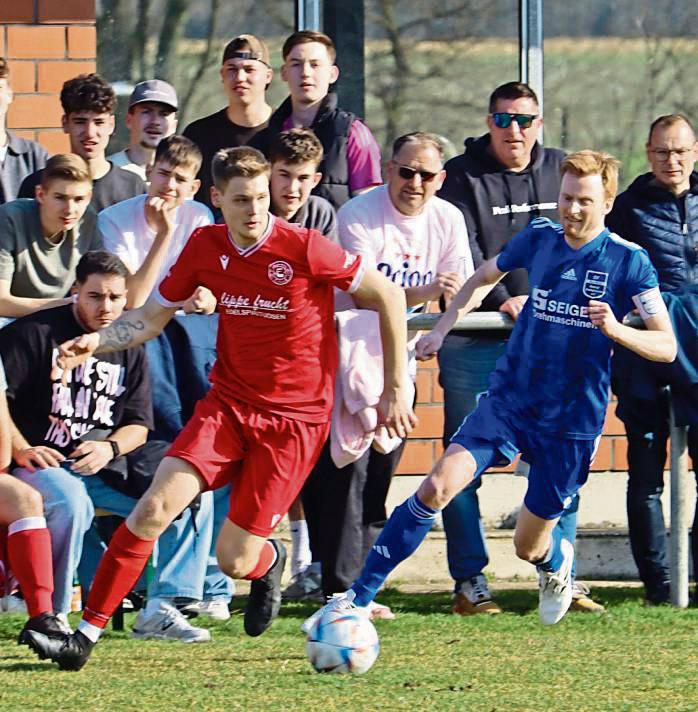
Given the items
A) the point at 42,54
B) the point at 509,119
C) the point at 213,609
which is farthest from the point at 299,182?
the point at 42,54

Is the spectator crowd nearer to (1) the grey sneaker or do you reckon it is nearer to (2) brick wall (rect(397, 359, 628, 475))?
(1) the grey sneaker

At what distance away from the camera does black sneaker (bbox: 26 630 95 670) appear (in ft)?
20.3

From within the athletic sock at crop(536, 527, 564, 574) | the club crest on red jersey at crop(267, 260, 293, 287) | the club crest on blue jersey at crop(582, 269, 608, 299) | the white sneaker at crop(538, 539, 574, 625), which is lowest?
the white sneaker at crop(538, 539, 574, 625)

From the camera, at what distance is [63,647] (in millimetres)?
6199

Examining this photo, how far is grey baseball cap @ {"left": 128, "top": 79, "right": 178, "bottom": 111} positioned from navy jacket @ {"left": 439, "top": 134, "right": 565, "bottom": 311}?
4.42 ft

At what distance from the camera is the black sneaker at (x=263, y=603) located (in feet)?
22.2

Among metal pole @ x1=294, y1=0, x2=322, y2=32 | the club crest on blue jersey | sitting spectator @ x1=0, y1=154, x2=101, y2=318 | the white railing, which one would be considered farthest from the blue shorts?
metal pole @ x1=294, y1=0, x2=322, y2=32

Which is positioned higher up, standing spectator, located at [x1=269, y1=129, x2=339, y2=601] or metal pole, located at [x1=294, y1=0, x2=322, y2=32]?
metal pole, located at [x1=294, y1=0, x2=322, y2=32]

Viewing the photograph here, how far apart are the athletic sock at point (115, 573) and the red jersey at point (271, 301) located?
0.67 m

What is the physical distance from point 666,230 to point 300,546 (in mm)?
2196

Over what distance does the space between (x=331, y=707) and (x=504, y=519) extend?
356 cm

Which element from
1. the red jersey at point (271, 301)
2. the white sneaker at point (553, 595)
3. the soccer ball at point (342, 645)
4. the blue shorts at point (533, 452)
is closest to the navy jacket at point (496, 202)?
the blue shorts at point (533, 452)

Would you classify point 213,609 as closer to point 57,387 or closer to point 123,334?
point 57,387

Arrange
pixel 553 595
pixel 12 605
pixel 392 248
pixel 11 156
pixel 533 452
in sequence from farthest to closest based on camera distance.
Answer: pixel 11 156
pixel 12 605
pixel 392 248
pixel 553 595
pixel 533 452
